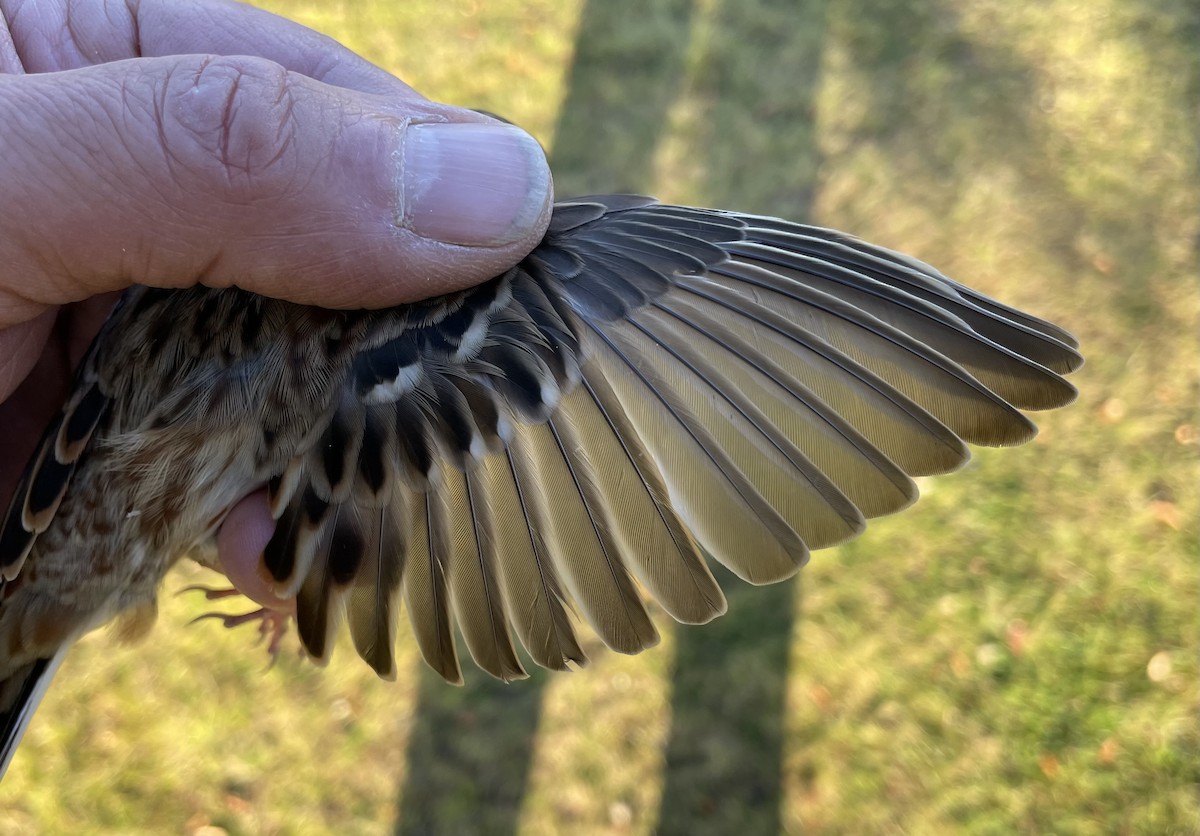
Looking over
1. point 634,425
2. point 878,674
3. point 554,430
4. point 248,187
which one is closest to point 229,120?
point 248,187

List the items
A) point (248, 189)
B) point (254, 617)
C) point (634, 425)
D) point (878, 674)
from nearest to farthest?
1. point (634, 425)
2. point (248, 189)
3. point (254, 617)
4. point (878, 674)

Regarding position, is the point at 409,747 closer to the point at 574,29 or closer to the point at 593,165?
the point at 593,165

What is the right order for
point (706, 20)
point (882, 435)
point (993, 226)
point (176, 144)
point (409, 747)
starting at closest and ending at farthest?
point (882, 435) → point (176, 144) → point (409, 747) → point (993, 226) → point (706, 20)

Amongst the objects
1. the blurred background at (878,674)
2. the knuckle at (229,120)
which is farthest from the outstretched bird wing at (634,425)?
the blurred background at (878,674)

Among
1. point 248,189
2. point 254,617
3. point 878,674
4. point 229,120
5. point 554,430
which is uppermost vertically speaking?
point 229,120

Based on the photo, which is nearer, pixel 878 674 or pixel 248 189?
pixel 248 189

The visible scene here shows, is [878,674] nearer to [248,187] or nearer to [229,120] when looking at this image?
[248,187]

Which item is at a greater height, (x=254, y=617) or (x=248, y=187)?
(x=248, y=187)

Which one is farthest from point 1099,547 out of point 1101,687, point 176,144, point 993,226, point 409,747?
point 176,144
